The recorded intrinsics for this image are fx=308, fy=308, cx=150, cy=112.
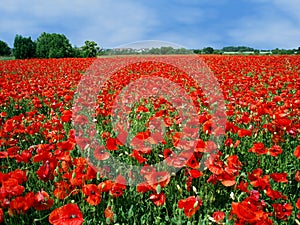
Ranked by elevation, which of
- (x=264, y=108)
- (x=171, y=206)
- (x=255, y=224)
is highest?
(x=264, y=108)

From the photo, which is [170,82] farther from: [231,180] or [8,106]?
[231,180]

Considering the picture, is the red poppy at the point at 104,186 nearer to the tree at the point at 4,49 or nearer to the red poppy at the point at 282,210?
the red poppy at the point at 282,210

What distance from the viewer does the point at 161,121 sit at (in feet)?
11.5

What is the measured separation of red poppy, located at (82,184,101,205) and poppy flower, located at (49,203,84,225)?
0.35 metres

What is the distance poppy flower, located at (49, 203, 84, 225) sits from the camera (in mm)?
1500

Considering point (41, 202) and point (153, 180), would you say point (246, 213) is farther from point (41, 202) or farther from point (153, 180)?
point (41, 202)

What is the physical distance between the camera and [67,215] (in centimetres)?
152

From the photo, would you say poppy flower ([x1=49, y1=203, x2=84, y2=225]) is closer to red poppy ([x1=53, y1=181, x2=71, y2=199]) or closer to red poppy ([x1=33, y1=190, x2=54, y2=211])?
red poppy ([x1=33, y1=190, x2=54, y2=211])

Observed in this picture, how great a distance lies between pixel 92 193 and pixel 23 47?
1594 inches

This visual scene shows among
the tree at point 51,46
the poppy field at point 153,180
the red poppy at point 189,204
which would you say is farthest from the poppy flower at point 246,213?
the tree at point 51,46

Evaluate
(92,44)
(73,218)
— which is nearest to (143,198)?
(73,218)

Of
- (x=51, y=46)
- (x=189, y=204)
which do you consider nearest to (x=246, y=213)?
(x=189, y=204)

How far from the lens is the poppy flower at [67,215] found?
4.92 feet

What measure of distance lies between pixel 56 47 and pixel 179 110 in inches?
1391
